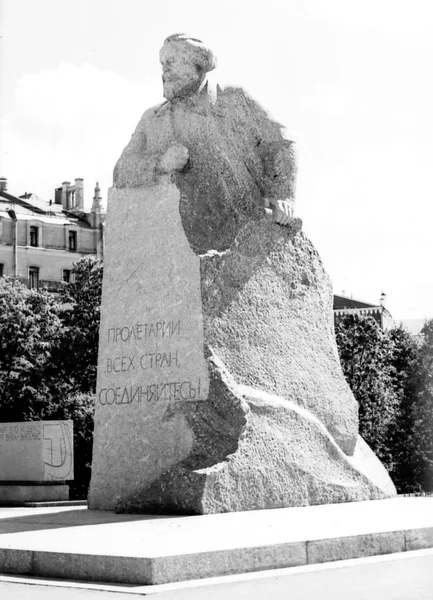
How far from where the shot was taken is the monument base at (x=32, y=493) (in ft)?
67.5

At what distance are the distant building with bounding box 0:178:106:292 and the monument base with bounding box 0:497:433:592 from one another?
58.9 m

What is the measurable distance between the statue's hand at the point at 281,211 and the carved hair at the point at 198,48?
150 cm

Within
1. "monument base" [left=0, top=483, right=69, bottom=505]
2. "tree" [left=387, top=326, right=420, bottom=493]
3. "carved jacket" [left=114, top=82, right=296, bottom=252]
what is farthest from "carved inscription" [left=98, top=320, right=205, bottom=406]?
"tree" [left=387, top=326, right=420, bottom=493]

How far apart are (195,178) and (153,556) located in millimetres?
5088

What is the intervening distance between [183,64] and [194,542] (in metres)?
5.38

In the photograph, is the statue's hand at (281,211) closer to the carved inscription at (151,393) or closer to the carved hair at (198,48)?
the carved hair at (198,48)

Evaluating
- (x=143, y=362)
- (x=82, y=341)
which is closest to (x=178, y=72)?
(x=143, y=362)

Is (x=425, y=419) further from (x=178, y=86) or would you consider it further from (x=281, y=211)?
(x=178, y=86)

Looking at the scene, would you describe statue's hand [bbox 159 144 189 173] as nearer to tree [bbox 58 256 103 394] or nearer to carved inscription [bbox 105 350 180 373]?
carved inscription [bbox 105 350 180 373]

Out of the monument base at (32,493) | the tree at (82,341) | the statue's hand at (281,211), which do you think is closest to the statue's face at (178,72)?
the statue's hand at (281,211)

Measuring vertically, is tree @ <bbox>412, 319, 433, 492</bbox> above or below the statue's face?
below

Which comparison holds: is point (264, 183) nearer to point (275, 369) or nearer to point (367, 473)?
point (275, 369)

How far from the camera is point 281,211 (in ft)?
37.2

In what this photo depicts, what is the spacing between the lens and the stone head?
36.1 feet
